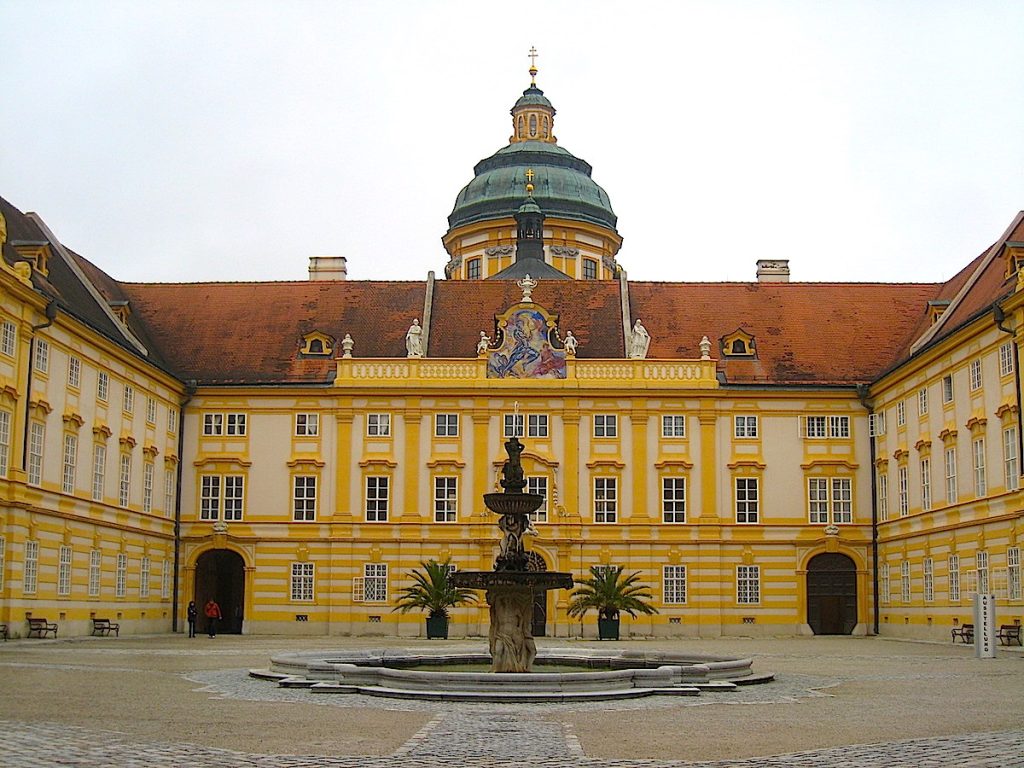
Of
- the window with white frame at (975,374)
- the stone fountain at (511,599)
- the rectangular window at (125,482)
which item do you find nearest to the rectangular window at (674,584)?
the window with white frame at (975,374)

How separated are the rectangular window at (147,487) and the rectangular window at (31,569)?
29.3ft

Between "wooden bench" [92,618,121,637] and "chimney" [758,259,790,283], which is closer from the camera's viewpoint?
"wooden bench" [92,618,121,637]

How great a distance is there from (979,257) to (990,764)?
1612 inches

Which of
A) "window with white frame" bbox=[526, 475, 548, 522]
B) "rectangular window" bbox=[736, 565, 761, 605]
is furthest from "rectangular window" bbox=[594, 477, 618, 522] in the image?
"rectangular window" bbox=[736, 565, 761, 605]

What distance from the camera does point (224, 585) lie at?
54.6m

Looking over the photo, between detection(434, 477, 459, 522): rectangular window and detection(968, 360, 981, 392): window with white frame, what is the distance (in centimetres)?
1846

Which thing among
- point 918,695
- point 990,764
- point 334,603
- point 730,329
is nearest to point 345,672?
point 918,695

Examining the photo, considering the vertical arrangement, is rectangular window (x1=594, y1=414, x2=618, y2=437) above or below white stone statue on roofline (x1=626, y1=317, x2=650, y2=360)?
below

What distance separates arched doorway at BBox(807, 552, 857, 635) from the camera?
5134 centimetres

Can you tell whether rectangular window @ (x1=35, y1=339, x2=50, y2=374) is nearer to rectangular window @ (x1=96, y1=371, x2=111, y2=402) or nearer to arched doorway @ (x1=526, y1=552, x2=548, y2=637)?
rectangular window @ (x1=96, y1=371, x2=111, y2=402)

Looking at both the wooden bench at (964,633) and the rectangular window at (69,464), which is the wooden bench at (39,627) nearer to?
the rectangular window at (69,464)

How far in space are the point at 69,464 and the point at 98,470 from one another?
94.5 inches

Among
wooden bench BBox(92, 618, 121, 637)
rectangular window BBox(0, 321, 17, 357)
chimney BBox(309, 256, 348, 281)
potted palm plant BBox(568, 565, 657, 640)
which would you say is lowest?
wooden bench BBox(92, 618, 121, 637)

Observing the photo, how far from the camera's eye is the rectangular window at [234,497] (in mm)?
Answer: 51969
